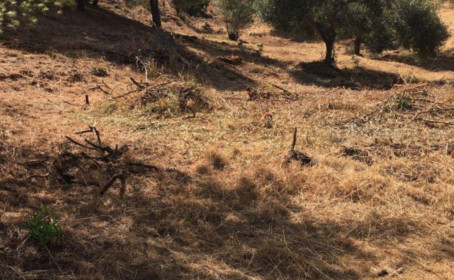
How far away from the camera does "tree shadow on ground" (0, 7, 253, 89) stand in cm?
1423

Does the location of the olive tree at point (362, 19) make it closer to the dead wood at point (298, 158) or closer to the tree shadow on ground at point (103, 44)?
the tree shadow on ground at point (103, 44)

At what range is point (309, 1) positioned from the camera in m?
19.2

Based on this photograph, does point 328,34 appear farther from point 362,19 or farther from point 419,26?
Result: point 419,26

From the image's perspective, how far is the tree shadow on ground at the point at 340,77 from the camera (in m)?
17.7

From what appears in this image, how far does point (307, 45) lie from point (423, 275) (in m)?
28.3

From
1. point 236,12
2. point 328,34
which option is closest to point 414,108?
point 328,34

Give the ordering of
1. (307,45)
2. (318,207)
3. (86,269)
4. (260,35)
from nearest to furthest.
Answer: (86,269) < (318,207) < (307,45) < (260,35)

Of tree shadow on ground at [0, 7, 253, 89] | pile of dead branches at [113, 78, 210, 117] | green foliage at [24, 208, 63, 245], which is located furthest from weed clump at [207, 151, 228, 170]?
tree shadow on ground at [0, 7, 253, 89]

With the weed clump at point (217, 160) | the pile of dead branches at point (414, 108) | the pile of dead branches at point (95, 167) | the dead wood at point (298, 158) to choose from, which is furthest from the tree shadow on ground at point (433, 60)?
the pile of dead branches at point (95, 167)

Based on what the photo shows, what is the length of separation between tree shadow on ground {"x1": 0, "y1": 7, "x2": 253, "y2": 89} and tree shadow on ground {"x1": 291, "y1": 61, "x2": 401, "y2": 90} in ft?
12.4

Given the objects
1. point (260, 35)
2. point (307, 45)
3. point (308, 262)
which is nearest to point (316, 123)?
point (308, 262)

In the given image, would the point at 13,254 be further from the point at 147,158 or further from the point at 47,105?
the point at 47,105

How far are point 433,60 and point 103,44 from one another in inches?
758

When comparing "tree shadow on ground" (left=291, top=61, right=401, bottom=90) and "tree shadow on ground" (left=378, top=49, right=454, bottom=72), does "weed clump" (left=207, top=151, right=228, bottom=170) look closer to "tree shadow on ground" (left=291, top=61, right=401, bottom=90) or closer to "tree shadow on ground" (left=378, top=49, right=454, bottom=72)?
"tree shadow on ground" (left=291, top=61, right=401, bottom=90)
